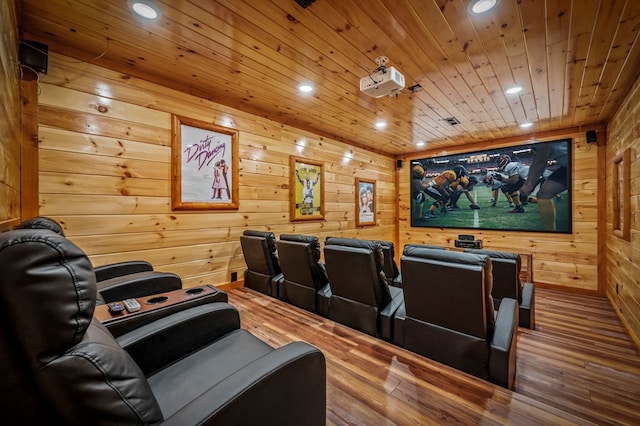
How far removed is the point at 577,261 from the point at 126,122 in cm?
656

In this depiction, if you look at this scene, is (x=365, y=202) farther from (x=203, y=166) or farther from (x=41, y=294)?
(x=41, y=294)

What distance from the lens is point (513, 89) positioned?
10.1 ft

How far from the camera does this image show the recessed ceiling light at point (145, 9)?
1869 millimetres

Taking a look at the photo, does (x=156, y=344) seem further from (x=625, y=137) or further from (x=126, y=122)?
(x=625, y=137)

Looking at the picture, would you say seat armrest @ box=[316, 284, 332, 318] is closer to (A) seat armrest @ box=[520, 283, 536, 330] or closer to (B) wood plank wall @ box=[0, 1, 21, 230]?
(A) seat armrest @ box=[520, 283, 536, 330]

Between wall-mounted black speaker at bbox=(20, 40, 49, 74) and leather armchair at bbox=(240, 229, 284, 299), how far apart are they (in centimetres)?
229

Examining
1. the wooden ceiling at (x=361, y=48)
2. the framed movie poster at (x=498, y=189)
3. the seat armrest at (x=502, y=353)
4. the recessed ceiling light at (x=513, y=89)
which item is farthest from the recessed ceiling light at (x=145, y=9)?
the framed movie poster at (x=498, y=189)

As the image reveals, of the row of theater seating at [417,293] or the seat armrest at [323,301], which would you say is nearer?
the row of theater seating at [417,293]

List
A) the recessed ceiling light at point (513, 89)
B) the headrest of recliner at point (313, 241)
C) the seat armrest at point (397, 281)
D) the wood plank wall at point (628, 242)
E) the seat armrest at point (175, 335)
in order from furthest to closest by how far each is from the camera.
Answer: the seat armrest at point (397, 281) < the recessed ceiling light at point (513, 89) < the headrest of recliner at point (313, 241) < the wood plank wall at point (628, 242) < the seat armrest at point (175, 335)

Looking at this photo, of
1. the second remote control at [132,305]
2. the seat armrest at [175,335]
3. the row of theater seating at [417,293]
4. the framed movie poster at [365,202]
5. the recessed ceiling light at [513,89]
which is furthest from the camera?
the framed movie poster at [365,202]

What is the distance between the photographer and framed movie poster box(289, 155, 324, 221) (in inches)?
173

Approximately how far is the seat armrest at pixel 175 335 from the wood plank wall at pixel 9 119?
956 mm

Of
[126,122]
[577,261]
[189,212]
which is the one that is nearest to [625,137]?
[577,261]

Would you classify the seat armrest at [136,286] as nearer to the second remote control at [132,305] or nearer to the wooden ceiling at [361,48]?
the second remote control at [132,305]
